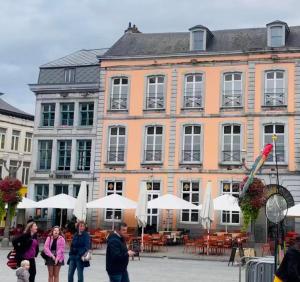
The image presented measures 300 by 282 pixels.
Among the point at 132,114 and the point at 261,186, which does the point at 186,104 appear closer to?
the point at 132,114

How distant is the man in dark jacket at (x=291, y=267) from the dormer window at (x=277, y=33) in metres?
26.5

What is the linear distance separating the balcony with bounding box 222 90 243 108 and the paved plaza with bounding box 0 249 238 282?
12335 millimetres

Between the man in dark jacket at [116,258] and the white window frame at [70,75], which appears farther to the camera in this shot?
the white window frame at [70,75]

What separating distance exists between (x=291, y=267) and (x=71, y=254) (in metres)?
6.59

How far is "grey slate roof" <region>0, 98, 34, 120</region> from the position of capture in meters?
49.2

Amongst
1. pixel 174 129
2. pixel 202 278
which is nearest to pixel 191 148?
pixel 174 129

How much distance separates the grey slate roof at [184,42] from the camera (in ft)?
110

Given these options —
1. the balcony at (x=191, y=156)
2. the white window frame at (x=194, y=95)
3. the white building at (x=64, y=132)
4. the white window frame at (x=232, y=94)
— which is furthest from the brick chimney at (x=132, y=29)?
the balcony at (x=191, y=156)

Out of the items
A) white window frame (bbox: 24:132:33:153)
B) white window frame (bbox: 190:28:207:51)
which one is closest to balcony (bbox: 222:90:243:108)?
white window frame (bbox: 190:28:207:51)

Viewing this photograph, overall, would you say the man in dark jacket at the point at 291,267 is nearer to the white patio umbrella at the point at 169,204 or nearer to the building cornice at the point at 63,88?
the white patio umbrella at the point at 169,204

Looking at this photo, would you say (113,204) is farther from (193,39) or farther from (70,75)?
(70,75)

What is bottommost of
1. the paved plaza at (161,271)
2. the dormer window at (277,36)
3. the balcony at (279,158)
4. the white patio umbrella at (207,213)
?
the paved plaza at (161,271)

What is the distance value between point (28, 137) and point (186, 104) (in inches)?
910

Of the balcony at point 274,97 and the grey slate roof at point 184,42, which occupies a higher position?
the grey slate roof at point 184,42
